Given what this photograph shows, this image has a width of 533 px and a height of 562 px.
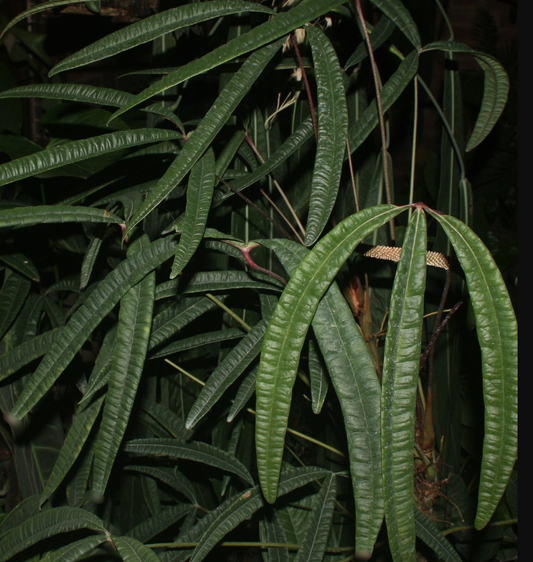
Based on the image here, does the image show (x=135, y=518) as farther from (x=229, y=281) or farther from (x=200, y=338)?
(x=229, y=281)

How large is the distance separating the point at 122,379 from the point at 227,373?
138mm

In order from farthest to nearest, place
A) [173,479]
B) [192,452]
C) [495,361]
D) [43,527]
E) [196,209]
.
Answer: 1. [173,479]
2. [192,452]
3. [43,527]
4. [196,209]
5. [495,361]

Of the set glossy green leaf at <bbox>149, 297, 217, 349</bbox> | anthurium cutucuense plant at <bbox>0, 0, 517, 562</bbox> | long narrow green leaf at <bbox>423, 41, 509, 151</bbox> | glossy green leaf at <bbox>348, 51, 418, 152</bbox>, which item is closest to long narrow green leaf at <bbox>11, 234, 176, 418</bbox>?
anthurium cutucuense plant at <bbox>0, 0, 517, 562</bbox>

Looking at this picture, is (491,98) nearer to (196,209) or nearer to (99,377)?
(196,209)

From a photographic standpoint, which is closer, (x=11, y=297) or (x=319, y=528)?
(x=319, y=528)

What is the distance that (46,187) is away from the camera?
92 cm

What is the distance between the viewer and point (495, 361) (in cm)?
35

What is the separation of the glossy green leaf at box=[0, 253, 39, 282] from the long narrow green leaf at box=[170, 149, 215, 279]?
0.37 m

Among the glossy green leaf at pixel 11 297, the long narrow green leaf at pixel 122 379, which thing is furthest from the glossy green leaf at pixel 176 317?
the glossy green leaf at pixel 11 297

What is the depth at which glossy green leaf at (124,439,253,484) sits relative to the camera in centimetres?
68

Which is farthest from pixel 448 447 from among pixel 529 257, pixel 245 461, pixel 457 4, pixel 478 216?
pixel 457 4

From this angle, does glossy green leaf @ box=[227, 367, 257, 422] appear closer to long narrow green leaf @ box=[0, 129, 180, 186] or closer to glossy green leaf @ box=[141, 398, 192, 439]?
glossy green leaf @ box=[141, 398, 192, 439]

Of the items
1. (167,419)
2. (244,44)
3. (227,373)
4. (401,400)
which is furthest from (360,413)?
(167,419)

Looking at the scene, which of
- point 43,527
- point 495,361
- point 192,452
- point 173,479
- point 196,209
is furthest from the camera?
point 173,479
